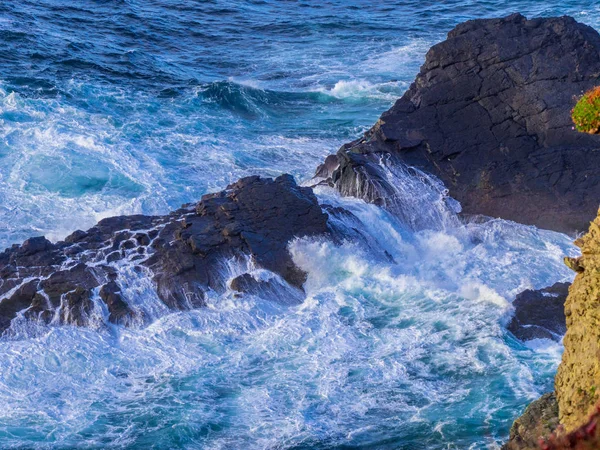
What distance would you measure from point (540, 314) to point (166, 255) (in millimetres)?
7655

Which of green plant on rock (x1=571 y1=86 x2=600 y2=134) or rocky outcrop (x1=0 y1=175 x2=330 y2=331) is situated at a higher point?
green plant on rock (x1=571 y1=86 x2=600 y2=134)

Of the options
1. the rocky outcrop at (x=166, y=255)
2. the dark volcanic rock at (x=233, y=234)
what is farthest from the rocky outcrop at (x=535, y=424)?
the dark volcanic rock at (x=233, y=234)

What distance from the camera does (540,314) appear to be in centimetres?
1798

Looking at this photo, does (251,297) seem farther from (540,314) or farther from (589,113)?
(589,113)

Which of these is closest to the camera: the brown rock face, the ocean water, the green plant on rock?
the brown rock face

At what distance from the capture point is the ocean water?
50.4ft

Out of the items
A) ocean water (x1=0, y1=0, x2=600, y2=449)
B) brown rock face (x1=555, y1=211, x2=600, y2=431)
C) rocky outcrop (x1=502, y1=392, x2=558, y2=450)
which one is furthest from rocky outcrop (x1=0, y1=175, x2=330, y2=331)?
brown rock face (x1=555, y1=211, x2=600, y2=431)

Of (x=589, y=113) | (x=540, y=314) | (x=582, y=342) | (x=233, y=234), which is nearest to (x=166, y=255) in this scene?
(x=233, y=234)

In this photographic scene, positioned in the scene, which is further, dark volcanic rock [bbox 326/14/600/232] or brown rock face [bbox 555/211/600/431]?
dark volcanic rock [bbox 326/14/600/232]

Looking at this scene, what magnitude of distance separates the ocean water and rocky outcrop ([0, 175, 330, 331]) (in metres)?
0.35

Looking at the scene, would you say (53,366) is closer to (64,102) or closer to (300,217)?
(300,217)

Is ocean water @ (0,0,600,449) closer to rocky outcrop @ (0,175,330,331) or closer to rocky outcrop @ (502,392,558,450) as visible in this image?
rocky outcrop @ (0,175,330,331)

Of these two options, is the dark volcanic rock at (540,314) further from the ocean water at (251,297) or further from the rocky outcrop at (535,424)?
the rocky outcrop at (535,424)

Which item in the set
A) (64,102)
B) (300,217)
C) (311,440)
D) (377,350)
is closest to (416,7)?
(64,102)
